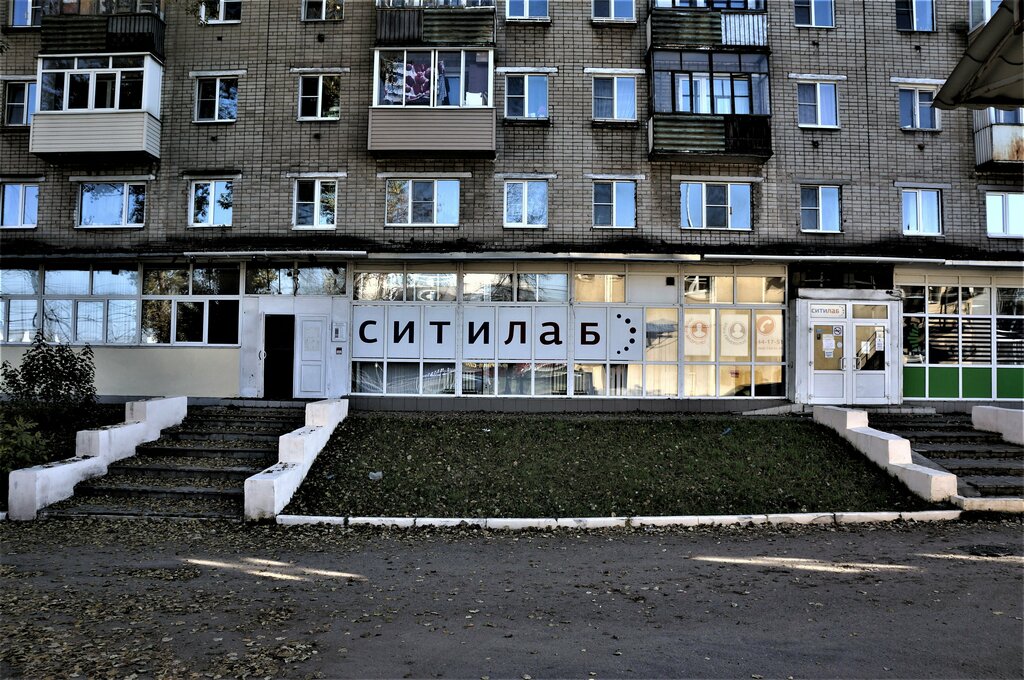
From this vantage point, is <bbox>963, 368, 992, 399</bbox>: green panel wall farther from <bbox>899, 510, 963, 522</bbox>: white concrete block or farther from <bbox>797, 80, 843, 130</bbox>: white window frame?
<bbox>899, 510, 963, 522</bbox>: white concrete block

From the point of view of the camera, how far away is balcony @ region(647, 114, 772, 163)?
1698cm

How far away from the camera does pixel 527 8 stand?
18000mm

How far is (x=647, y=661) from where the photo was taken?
5.04 meters

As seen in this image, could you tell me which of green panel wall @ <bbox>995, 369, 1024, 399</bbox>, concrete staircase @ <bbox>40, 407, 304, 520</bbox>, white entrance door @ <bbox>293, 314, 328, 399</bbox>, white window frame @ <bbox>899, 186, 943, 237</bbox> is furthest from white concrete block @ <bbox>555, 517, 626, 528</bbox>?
green panel wall @ <bbox>995, 369, 1024, 399</bbox>

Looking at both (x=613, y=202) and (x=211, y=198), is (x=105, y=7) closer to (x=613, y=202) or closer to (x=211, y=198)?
(x=211, y=198)

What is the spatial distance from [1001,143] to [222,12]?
21.1 meters

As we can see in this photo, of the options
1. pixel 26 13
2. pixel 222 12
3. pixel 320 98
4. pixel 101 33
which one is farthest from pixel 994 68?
pixel 26 13

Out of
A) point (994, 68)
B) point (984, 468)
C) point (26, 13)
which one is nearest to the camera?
point (994, 68)

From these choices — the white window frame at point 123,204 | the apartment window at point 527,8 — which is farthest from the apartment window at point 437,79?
the white window frame at point 123,204

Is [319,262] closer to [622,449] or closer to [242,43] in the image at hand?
[242,43]

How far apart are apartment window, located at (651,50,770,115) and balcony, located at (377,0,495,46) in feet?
14.9

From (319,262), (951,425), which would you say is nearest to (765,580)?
(951,425)

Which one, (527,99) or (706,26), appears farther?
(527,99)

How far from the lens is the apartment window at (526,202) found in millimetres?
17391
